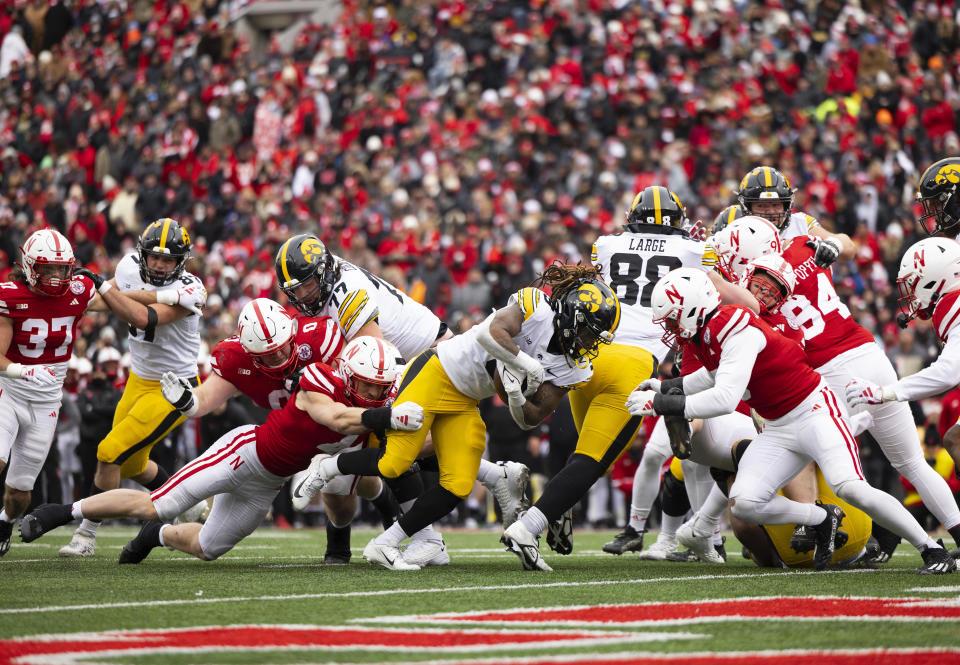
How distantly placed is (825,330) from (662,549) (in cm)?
159

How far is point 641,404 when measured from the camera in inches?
236

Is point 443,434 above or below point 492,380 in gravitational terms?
below

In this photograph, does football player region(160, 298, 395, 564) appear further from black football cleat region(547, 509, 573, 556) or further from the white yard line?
the white yard line

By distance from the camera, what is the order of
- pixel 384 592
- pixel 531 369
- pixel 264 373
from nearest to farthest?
pixel 384 592, pixel 531 369, pixel 264 373

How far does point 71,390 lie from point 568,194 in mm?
6326

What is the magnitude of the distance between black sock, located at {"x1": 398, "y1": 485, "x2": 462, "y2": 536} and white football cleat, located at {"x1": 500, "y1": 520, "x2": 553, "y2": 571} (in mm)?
322

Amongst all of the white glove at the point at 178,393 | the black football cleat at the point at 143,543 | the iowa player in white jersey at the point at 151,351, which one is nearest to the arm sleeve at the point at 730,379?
the white glove at the point at 178,393

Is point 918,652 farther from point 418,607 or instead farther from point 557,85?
point 557,85

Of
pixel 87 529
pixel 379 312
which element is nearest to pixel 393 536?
pixel 379 312

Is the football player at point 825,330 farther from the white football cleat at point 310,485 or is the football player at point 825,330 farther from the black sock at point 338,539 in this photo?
the black sock at point 338,539

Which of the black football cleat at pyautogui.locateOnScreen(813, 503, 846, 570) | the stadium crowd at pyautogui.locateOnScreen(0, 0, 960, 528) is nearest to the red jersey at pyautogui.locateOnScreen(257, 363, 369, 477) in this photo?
the black football cleat at pyautogui.locateOnScreen(813, 503, 846, 570)

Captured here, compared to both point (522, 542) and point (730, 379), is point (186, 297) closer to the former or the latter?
point (522, 542)

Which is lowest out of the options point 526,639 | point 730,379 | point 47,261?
point 526,639

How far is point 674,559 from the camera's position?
7.57 metres
